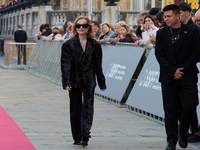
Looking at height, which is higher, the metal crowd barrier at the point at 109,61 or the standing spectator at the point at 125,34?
the standing spectator at the point at 125,34

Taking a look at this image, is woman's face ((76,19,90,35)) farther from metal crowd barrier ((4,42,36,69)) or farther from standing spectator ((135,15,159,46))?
metal crowd barrier ((4,42,36,69))

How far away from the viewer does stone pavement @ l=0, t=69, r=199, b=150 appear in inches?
317

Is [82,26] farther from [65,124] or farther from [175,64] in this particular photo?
[65,124]

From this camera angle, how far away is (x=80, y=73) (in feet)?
25.8

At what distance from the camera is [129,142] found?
825cm

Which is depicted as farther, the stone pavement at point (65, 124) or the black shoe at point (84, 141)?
the stone pavement at point (65, 124)

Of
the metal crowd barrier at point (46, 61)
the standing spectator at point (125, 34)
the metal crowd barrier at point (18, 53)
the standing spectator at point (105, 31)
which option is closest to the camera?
the standing spectator at point (125, 34)

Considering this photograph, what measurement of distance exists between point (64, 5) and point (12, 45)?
96.8 feet

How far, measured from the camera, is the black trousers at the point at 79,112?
7.85m

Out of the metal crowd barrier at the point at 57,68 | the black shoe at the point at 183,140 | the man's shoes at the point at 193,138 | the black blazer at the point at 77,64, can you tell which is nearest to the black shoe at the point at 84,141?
the black blazer at the point at 77,64

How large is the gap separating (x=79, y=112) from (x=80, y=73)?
55 centimetres

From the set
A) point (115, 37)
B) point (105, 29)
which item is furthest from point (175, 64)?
point (105, 29)

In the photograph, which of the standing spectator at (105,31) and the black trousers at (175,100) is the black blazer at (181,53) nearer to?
the black trousers at (175,100)

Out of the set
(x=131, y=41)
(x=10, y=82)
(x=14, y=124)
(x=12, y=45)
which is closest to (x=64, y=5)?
(x=12, y=45)
